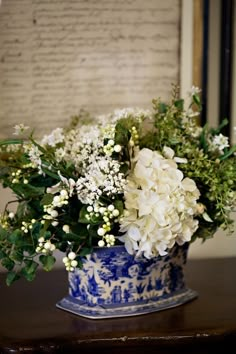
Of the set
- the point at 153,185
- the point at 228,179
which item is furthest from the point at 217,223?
the point at 153,185

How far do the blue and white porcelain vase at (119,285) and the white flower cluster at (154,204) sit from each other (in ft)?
0.17

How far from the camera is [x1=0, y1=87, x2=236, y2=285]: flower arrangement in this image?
918 mm

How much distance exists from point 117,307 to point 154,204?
0.72 feet

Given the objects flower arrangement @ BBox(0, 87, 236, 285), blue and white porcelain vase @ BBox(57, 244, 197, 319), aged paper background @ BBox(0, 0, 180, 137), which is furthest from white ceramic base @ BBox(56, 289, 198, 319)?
aged paper background @ BBox(0, 0, 180, 137)

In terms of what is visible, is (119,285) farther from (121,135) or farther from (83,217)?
(121,135)

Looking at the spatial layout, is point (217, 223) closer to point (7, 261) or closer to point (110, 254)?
point (110, 254)

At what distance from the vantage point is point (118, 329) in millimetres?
946

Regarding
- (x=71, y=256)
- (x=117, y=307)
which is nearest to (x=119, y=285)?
(x=117, y=307)

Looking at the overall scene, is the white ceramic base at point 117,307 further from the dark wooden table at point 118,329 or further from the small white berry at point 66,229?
the small white berry at point 66,229

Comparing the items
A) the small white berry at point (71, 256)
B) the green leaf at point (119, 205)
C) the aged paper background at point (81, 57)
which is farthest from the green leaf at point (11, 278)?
the aged paper background at point (81, 57)

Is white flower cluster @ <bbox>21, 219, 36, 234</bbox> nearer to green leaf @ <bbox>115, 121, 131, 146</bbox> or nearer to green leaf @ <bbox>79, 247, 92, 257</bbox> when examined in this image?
green leaf @ <bbox>79, 247, 92, 257</bbox>

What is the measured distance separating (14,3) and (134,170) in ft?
A: 1.88

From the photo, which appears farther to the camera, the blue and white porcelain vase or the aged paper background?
the aged paper background

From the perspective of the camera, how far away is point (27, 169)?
103 centimetres
